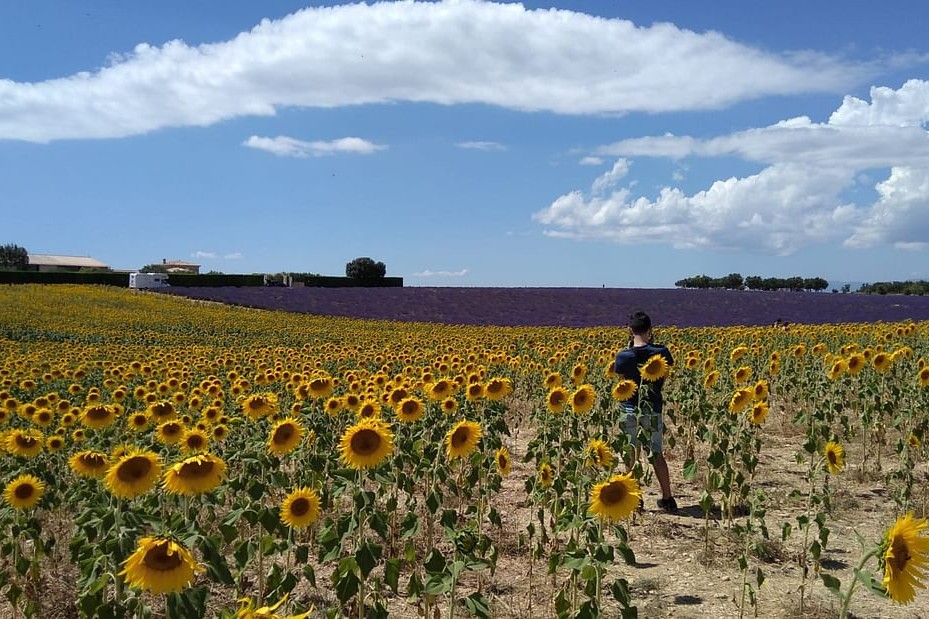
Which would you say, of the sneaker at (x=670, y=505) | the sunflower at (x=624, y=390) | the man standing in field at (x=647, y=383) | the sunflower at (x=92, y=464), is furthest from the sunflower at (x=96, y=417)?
the sneaker at (x=670, y=505)

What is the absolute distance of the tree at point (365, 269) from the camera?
64.4 metres

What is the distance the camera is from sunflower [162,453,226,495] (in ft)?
12.3

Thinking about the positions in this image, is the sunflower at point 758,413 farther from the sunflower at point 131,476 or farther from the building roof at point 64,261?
the building roof at point 64,261

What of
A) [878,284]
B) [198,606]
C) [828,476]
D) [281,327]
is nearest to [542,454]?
[828,476]

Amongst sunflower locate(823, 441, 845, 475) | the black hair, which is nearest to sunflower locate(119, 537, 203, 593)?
sunflower locate(823, 441, 845, 475)

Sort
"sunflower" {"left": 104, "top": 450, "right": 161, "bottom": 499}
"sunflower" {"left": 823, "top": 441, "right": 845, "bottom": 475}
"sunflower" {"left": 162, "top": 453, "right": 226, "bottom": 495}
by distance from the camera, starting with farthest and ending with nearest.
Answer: "sunflower" {"left": 823, "top": 441, "right": 845, "bottom": 475} → "sunflower" {"left": 104, "top": 450, "right": 161, "bottom": 499} → "sunflower" {"left": 162, "top": 453, "right": 226, "bottom": 495}

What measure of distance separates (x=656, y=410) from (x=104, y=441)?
17.1ft

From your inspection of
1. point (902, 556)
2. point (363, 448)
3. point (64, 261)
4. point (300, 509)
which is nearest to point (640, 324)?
point (363, 448)

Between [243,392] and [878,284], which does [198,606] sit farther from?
[878,284]

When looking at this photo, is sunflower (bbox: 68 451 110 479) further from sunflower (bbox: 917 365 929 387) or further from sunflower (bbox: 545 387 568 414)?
sunflower (bbox: 917 365 929 387)

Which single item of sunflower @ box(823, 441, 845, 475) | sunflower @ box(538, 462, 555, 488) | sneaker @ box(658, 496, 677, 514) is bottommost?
sneaker @ box(658, 496, 677, 514)

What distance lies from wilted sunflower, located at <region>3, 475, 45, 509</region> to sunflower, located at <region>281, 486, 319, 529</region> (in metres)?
1.84

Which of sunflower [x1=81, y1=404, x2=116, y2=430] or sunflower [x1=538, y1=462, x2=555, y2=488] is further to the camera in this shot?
sunflower [x1=81, y1=404, x2=116, y2=430]

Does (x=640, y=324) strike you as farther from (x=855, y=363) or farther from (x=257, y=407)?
(x=257, y=407)
